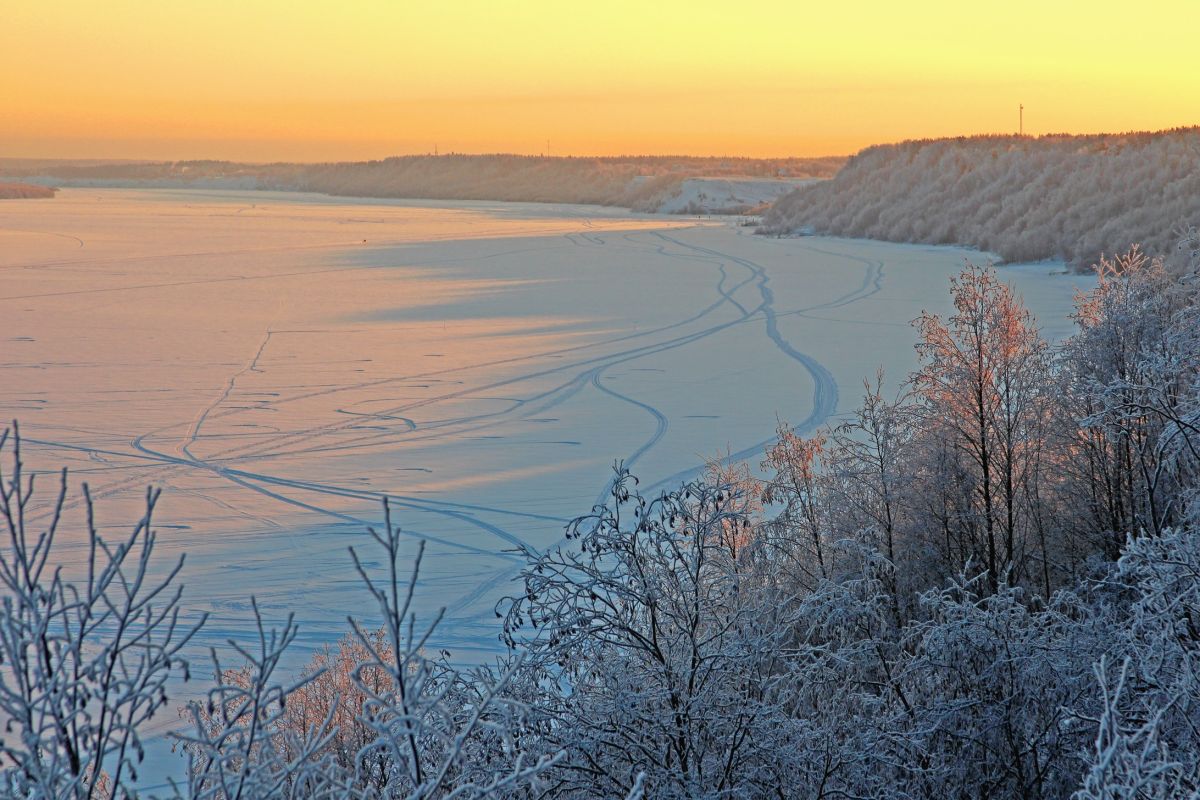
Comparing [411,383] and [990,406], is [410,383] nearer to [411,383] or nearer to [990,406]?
[411,383]

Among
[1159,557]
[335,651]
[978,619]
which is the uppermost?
[1159,557]

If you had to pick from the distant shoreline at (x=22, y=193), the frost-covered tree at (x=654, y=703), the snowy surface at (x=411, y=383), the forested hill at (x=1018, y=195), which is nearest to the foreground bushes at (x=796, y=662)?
the frost-covered tree at (x=654, y=703)

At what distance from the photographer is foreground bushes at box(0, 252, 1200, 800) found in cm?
353

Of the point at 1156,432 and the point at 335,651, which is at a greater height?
the point at 1156,432

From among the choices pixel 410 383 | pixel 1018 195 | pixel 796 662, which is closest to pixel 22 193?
pixel 1018 195

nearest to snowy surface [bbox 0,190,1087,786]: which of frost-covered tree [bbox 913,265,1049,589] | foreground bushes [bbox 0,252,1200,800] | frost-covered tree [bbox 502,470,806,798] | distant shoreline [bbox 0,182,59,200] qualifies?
foreground bushes [bbox 0,252,1200,800]

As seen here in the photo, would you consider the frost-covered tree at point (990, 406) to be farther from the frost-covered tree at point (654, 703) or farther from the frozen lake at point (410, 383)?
the frost-covered tree at point (654, 703)

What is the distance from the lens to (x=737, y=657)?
5.52 m

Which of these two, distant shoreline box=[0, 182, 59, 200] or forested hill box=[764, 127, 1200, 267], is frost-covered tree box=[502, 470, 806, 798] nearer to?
forested hill box=[764, 127, 1200, 267]

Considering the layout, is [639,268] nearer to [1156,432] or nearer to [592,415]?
[592,415]

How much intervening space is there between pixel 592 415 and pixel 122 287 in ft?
52.1

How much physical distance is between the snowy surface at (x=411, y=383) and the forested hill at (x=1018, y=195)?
2633 mm

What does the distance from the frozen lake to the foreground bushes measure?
969mm

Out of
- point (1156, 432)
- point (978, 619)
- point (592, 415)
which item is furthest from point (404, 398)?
point (978, 619)
